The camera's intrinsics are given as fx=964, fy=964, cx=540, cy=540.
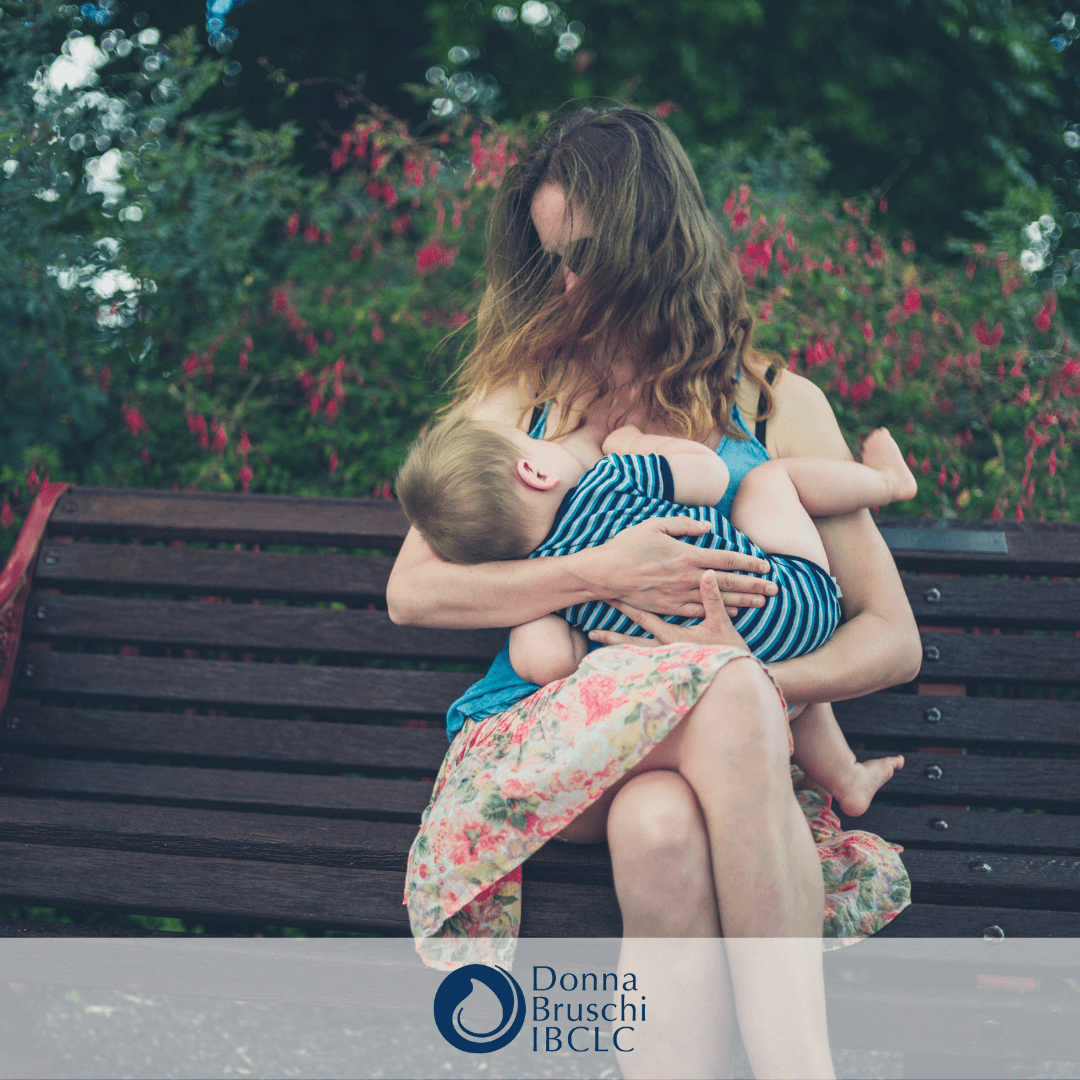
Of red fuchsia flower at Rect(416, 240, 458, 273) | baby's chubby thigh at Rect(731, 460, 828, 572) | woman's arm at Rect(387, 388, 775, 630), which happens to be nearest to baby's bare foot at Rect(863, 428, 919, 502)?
baby's chubby thigh at Rect(731, 460, 828, 572)

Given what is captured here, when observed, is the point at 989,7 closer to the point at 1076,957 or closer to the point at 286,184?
the point at 286,184

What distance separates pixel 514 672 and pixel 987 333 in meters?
1.90

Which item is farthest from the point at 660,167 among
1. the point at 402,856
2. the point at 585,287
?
the point at 402,856

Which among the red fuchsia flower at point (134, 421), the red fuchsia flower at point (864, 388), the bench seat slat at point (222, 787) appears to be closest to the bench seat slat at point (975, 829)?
the bench seat slat at point (222, 787)

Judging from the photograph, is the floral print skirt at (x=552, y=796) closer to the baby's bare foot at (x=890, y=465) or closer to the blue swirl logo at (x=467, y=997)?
the blue swirl logo at (x=467, y=997)

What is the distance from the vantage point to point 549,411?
2.05m

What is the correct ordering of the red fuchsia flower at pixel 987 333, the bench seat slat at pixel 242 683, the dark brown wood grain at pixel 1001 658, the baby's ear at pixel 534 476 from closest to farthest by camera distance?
the baby's ear at pixel 534 476, the dark brown wood grain at pixel 1001 658, the bench seat slat at pixel 242 683, the red fuchsia flower at pixel 987 333

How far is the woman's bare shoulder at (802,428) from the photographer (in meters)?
2.07

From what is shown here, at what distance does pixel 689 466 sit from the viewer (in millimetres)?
1829

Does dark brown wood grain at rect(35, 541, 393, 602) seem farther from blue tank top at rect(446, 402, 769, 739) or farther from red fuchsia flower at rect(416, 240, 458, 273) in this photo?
red fuchsia flower at rect(416, 240, 458, 273)

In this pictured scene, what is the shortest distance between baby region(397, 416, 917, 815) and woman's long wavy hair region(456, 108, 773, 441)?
168 mm

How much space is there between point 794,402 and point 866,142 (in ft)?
9.44

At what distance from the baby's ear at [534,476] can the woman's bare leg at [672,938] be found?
0.59 metres

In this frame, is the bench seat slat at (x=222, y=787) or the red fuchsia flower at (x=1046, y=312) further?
the red fuchsia flower at (x=1046, y=312)
